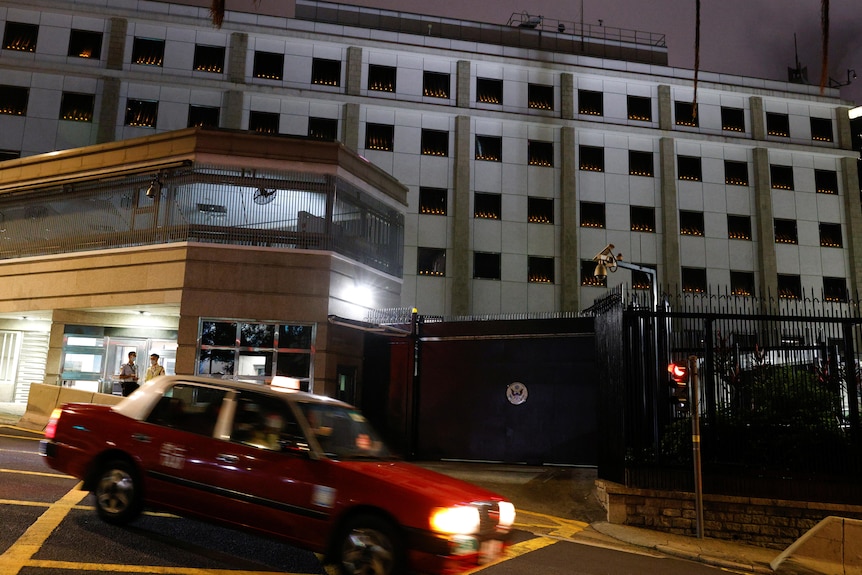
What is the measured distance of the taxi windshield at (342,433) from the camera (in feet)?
20.5

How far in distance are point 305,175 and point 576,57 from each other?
60.2ft

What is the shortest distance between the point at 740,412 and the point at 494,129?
20905mm

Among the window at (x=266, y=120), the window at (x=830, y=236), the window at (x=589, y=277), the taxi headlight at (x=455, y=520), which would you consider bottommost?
the taxi headlight at (x=455, y=520)

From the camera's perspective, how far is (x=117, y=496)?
22.1ft

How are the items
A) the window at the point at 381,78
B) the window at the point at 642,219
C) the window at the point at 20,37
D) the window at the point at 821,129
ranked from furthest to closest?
the window at the point at 821,129 → the window at the point at 642,219 → the window at the point at 381,78 → the window at the point at 20,37

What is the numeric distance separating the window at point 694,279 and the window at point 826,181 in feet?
25.1

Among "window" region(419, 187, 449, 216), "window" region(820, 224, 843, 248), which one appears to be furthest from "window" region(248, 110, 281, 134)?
"window" region(820, 224, 843, 248)

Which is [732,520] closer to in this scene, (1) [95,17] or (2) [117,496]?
(2) [117,496]

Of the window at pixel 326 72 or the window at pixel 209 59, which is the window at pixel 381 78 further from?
the window at pixel 209 59

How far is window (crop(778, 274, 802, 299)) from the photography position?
29.9m

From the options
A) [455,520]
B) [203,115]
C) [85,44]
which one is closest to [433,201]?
[203,115]

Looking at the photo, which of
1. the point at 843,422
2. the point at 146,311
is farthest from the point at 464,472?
the point at 146,311

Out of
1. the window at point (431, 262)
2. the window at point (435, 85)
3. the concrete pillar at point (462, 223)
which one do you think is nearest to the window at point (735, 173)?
the concrete pillar at point (462, 223)

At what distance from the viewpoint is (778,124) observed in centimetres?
3178
